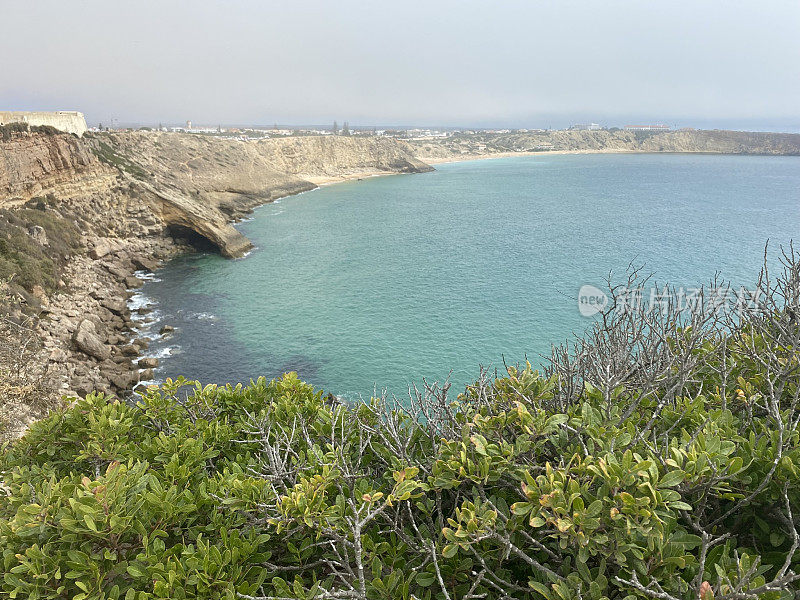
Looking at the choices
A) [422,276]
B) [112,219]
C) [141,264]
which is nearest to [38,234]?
[141,264]

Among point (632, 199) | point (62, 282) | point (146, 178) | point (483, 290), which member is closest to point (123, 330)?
point (62, 282)

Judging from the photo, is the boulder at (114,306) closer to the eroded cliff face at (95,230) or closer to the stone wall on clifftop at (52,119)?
the eroded cliff face at (95,230)

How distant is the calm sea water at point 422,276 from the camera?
23.0 meters

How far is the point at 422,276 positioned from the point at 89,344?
2143 centimetres

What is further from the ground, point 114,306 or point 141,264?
point 141,264

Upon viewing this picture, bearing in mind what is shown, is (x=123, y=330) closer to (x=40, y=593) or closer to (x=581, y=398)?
(x=40, y=593)

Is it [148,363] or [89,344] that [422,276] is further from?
[89,344]

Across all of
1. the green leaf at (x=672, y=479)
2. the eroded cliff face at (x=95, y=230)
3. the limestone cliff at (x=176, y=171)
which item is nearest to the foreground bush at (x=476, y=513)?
the green leaf at (x=672, y=479)

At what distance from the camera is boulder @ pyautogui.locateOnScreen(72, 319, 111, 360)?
74.0ft

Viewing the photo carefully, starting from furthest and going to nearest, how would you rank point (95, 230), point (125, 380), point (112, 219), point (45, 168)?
point (112, 219)
point (95, 230)
point (45, 168)
point (125, 380)

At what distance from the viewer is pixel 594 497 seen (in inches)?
135

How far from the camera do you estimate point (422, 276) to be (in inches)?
1395

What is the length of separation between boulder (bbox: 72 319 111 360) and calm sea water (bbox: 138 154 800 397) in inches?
94.9

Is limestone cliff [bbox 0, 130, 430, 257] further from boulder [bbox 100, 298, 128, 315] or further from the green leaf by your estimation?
the green leaf
